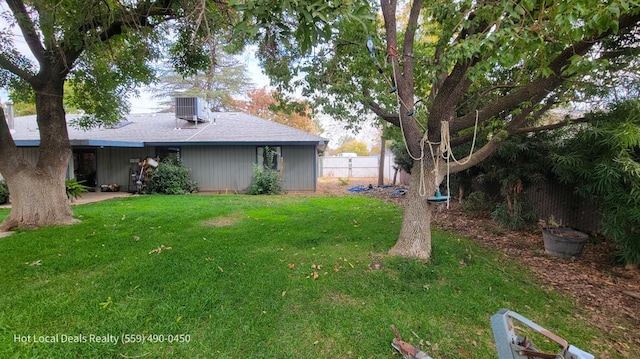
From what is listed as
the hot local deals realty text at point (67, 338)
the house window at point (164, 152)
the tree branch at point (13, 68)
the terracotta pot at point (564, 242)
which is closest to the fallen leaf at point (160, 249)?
the hot local deals realty text at point (67, 338)

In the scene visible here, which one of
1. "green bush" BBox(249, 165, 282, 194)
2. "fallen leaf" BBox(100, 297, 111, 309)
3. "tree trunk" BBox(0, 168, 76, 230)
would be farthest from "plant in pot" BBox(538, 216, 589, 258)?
"tree trunk" BBox(0, 168, 76, 230)

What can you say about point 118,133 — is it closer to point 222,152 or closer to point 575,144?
point 222,152

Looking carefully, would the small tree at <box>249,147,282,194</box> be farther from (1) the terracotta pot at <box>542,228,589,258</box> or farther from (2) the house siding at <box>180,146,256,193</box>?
(1) the terracotta pot at <box>542,228,589,258</box>

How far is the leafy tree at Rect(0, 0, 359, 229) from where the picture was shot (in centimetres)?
474

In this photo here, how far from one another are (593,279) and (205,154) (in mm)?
11575

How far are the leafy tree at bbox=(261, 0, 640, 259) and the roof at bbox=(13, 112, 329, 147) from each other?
6356 mm

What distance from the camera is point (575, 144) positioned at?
4.23 m

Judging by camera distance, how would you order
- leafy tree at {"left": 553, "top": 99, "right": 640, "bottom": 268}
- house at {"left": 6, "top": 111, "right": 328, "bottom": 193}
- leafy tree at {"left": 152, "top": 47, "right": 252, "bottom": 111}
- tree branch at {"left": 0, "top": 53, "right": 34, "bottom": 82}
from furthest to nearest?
1. leafy tree at {"left": 152, "top": 47, "right": 252, "bottom": 111}
2. house at {"left": 6, "top": 111, "right": 328, "bottom": 193}
3. tree branch at {"left": 0, "top": 53, "right": 34, "bottom": 82}
4. leafy tree at {"left": 553, "top": 99, "right": 640, "bottom": 268}

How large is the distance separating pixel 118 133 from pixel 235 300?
12.5 meters

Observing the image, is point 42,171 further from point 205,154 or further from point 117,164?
point 117,164

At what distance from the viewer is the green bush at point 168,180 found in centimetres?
1079

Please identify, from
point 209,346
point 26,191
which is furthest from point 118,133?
point 209,346

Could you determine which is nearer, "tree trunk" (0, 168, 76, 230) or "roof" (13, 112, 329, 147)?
"tree trunk" (0, 168, 76, 230)

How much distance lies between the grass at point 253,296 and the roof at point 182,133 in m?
6.32
